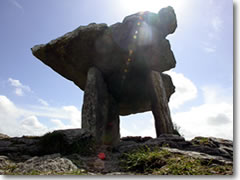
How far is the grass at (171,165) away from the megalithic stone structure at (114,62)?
10.4 feet

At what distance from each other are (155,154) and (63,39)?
4.97 m

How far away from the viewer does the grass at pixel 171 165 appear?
2.42 meters

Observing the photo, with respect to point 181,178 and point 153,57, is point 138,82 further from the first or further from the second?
point 181,178

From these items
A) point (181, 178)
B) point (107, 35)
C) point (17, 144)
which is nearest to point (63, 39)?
point (107, 35)

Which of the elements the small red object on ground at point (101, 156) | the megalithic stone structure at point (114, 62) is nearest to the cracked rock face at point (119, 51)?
the megalithic stone structure at point (114, 62)

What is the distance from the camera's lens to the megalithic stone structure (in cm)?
614

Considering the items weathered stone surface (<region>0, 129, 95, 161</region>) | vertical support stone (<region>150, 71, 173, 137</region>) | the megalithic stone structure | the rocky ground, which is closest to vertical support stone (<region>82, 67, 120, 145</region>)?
the megalithic stone structure

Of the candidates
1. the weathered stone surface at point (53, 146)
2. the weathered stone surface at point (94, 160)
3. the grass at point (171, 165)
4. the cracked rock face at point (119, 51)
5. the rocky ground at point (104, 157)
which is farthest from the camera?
the cracked rock face at point (119, 51)

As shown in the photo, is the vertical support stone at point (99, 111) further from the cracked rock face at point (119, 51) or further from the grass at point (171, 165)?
the grass at point (171, 165)

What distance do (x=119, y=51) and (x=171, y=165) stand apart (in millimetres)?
4748

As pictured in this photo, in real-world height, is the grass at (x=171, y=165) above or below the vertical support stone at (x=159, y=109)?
below

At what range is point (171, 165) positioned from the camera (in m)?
2.59

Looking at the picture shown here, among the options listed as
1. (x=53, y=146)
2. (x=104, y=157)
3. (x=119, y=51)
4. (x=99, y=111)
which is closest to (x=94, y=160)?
(x=104, y=157)

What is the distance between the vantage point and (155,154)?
120 inches
